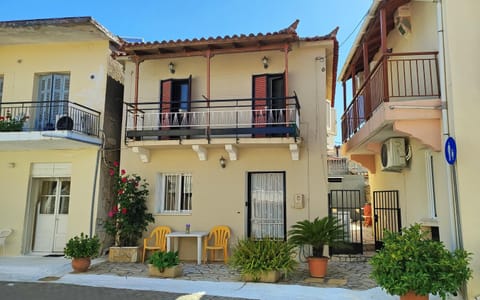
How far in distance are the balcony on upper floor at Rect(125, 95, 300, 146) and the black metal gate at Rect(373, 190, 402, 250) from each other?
3.37 meters

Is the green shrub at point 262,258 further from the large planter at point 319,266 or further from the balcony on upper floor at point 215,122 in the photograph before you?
the balcony on upper floor at point 215,122

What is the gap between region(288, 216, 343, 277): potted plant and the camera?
8.26m

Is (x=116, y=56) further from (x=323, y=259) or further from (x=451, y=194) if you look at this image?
(x=451, y=194)

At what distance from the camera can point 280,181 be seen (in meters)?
10.7

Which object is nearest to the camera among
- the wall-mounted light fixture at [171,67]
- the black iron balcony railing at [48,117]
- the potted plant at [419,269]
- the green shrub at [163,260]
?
the potted plant at [419,269]

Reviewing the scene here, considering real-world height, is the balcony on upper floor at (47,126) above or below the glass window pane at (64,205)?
above

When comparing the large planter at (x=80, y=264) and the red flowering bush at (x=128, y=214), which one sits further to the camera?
the red flowering bush at (x=128, y=214)

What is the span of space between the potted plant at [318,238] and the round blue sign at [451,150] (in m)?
3.02

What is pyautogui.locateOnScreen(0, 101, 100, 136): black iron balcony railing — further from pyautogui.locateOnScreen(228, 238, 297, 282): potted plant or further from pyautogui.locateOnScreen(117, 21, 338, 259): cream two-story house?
pyautogui.locateOnScreen(228, 238, 297, 282): potted plant

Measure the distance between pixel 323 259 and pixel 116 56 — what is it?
857 cm

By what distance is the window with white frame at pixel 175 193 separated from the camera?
1115 cm

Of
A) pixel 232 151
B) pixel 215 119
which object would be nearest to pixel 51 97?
pixel 215 119

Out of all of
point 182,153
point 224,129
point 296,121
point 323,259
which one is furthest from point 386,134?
point 182,153

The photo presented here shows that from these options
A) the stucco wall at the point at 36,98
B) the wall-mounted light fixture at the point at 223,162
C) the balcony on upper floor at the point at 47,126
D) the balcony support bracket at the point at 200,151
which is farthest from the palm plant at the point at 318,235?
the balcony on upper floor at the point at 47,126
